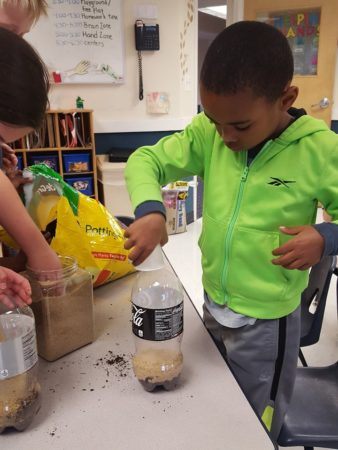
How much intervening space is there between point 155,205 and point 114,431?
0.36m

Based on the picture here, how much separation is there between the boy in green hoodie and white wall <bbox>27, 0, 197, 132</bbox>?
102 inches

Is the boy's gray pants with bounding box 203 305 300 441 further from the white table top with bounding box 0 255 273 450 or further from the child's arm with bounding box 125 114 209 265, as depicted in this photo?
the child's arm with bounding box 125 114 209 265

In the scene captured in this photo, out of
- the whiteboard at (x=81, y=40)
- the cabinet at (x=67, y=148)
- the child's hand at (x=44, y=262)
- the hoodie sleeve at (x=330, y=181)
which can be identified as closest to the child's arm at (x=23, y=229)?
the child's hand at (x=44, y=262)

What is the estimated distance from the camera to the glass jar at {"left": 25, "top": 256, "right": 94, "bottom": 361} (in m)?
0.73

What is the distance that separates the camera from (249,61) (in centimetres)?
67

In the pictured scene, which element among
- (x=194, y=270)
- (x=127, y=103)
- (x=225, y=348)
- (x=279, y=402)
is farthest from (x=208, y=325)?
(x=127, y=103)

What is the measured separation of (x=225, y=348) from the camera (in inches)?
36.9

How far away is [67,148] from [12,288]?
104 inches

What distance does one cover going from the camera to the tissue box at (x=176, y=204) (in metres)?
3.32

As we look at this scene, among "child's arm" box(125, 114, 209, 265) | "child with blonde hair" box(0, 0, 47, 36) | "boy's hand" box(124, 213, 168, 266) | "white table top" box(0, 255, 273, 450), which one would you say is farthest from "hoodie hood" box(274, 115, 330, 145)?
"child with blonde hair" box(0, 0, 47, 36)

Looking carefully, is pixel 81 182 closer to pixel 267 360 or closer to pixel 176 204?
pixel 176 204

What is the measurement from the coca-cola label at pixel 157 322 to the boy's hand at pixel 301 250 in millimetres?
186

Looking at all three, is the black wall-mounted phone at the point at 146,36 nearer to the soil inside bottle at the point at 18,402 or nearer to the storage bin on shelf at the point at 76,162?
A: the storage bin on shelf at the point at 76,162

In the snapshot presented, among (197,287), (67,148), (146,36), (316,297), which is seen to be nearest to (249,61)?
(316,297)
